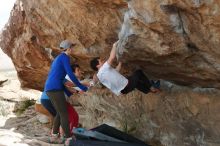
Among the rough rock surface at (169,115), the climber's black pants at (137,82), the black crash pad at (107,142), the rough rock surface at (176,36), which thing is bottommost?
the black crash pad at (107,142)

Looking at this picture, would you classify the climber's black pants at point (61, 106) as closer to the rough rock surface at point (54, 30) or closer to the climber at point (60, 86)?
the climber at point (60, 86)

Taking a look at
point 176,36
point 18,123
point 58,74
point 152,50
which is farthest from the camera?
point 18,123

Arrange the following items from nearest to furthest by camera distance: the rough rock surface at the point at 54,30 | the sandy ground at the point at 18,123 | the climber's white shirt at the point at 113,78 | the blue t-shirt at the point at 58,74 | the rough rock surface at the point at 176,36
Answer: the rough rock surface at the point at 176,36, the climber's white shirt at the point at 113,78, the blue t-shirt at the point at 58,74, the sandy ground at the point at 18,123, the rough rock surface at the point at 54,30

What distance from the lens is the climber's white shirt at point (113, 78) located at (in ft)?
20.8

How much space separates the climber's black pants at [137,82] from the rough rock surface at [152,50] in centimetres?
16

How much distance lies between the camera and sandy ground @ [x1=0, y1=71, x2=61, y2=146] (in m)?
6.97

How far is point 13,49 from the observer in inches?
447

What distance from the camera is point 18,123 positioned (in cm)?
995

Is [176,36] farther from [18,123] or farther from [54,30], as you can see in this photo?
[18,123]

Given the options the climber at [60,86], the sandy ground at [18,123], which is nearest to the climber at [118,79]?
the climber at [60,86]

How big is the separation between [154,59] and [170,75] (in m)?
0.67

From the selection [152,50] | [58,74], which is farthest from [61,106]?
[152,50]

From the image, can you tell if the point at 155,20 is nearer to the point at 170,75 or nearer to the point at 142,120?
the point at 170,75

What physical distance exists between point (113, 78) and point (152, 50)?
3.07 feet
